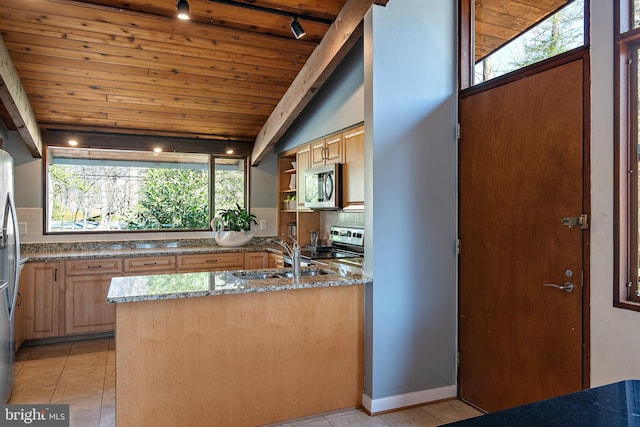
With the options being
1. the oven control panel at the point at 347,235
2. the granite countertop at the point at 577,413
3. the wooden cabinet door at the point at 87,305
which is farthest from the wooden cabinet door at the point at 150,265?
the granite countertop at the point at 577,413

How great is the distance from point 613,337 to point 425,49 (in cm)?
197

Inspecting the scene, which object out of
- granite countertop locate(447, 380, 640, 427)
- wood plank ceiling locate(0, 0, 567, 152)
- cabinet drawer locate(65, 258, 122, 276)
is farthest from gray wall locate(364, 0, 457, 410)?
cabinet drawer locate(65, 258, 122, 276)

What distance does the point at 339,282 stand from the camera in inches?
99.7

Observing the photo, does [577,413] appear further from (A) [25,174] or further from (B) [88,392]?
(A) [25,174]

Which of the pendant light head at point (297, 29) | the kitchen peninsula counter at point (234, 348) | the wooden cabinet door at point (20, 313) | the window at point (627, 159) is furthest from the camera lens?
the wooden cabinet door at point (20, 313)

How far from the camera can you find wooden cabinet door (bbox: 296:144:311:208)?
426cm

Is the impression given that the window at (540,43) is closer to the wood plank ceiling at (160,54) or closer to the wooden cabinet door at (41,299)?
the wood plank ceiling at (160,54)

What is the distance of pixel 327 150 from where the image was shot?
380cm

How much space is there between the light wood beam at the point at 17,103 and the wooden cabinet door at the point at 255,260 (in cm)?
236

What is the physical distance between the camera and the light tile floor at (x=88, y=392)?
2494 millimetres

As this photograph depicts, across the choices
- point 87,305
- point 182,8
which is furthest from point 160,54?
point 87,305

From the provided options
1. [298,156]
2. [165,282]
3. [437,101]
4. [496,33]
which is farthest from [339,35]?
[165,282]

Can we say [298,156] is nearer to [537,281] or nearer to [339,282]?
[339,282]

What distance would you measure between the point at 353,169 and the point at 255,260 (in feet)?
6.27
